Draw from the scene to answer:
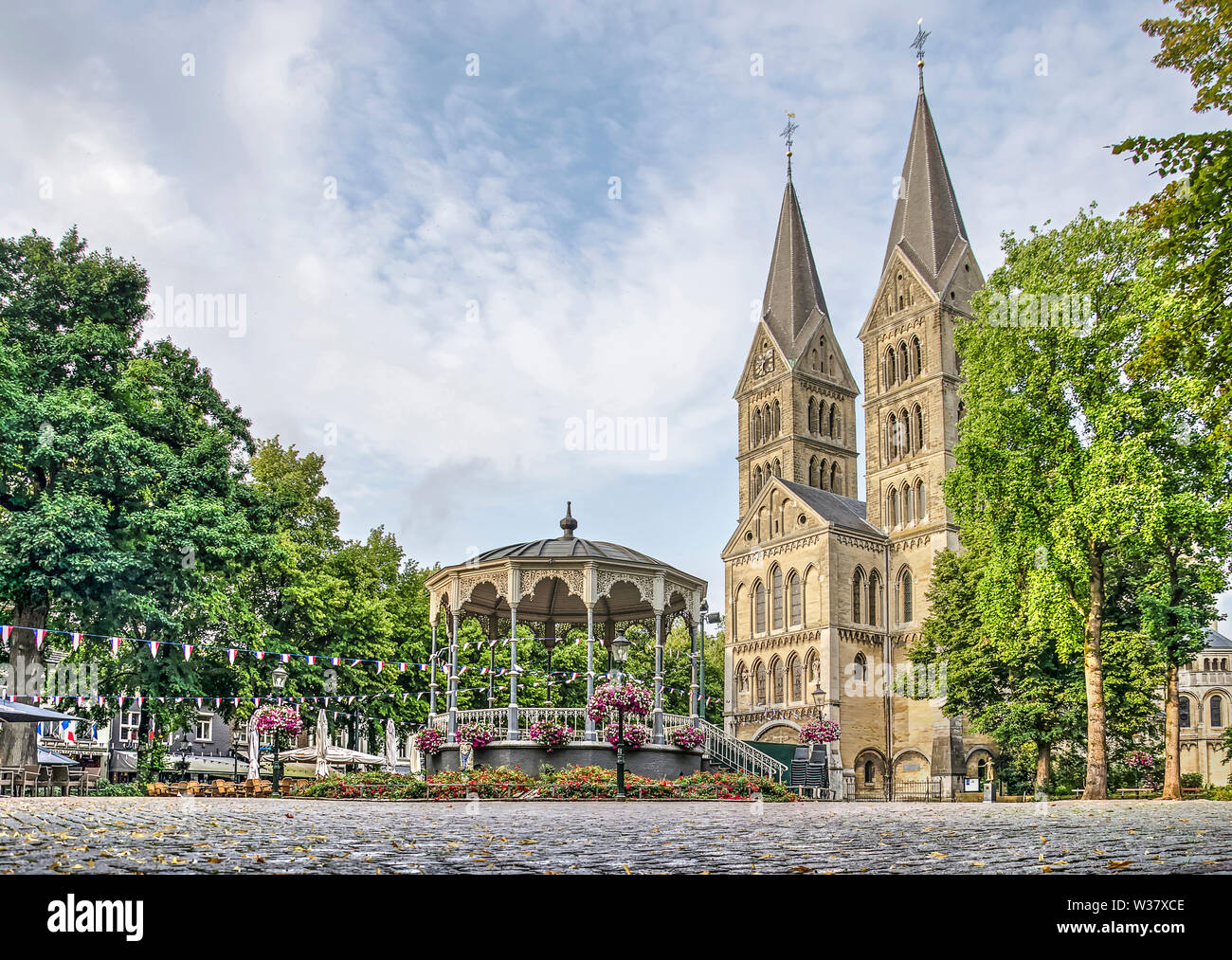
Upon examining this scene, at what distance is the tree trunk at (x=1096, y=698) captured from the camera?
84.6 ft

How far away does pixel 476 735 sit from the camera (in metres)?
25.0

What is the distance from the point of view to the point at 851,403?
8288cm

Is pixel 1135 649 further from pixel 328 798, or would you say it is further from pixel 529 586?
pixel 328 798

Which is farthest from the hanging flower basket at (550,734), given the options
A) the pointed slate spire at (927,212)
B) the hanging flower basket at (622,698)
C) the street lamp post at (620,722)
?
the pointed slate spire at (927,212)

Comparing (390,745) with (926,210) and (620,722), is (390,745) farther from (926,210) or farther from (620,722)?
(926,210)

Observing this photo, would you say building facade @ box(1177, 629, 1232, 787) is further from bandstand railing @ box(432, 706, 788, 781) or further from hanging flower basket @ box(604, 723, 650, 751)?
hanging flower basket @ box(604, 723, 650, 751)

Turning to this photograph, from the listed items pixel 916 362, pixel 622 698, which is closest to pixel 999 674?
pixel 622 698

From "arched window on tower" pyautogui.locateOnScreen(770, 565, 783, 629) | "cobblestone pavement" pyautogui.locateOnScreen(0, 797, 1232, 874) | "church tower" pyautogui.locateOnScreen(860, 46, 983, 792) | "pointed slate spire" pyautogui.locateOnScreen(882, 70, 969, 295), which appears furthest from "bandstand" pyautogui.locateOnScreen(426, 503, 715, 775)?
"pointed slate spire" pyautogui.locateOnScreen(882, 70, 969, 295)

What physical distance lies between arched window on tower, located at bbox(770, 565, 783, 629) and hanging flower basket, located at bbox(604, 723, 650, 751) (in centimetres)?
4012

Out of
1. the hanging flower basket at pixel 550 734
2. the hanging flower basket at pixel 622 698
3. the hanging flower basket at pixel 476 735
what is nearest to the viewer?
the hanging flower basket at pixel 622 698

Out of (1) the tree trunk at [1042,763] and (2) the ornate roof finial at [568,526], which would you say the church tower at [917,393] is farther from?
(2) the ornate roof finial at [568,526]

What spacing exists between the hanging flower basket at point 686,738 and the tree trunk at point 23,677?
1620cm

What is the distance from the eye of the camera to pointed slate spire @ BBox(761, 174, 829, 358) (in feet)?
267

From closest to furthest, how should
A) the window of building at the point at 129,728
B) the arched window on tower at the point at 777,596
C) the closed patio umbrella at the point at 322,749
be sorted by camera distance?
1. the closed patio umbrella at the point at 322,749
2. the window of building at the point at 129,728
3. the arched window on tower at the point at 777,596
